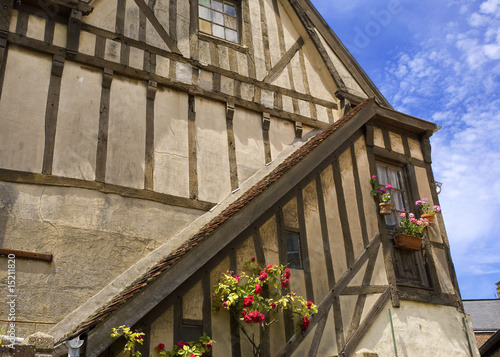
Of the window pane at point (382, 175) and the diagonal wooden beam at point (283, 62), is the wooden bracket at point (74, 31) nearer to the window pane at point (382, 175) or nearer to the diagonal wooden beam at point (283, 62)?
the diagonal wooden beam at point (283, 62)

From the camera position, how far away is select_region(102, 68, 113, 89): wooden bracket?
725 cm

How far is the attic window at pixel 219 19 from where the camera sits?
8.73m

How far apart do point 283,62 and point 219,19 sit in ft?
4.37

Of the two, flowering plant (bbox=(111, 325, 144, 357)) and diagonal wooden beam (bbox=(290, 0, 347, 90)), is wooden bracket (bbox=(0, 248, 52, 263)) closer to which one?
flowering plant (bbox=(111, 325, 144, 357))

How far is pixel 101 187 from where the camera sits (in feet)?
21.8

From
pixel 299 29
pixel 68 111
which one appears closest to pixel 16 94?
pixel 68 111

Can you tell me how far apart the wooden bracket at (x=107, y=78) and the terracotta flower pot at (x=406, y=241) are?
14.9ft

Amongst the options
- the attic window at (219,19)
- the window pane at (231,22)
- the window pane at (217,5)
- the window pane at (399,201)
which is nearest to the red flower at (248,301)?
the window pane at (399,201)

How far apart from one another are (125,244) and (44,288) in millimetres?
1104

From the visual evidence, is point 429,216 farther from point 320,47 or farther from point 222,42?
point 222,42

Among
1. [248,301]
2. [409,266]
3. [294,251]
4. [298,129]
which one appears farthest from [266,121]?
[248,301]

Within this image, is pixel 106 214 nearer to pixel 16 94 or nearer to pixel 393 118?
pixel 16 94

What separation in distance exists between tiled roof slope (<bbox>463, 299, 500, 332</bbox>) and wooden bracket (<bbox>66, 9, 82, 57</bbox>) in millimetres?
20391

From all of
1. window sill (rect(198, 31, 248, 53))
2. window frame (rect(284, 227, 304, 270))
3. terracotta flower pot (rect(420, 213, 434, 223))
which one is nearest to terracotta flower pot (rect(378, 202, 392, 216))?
terracotta flower pot (rect(420, 213, 434, 223))
